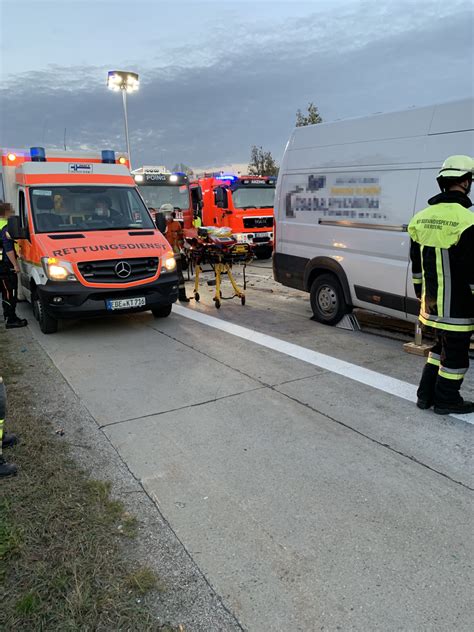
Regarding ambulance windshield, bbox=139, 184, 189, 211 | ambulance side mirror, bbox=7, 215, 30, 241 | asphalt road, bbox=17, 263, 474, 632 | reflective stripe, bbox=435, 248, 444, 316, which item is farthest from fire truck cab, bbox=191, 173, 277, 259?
reflective stripe, bbox=435, 248, 444, 316

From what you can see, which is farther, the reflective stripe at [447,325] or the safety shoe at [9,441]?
the reflective stripe at [447,325]

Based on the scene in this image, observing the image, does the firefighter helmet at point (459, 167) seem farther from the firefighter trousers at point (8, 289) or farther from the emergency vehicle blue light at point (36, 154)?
the emergency vehicle blue light at point (36, 154)

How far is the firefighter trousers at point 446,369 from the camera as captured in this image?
3902mm

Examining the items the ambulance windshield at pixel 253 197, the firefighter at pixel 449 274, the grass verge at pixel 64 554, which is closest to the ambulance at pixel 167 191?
the ambulance windshield at pixel 253 197

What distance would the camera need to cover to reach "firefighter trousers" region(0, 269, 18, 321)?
23.5 feet

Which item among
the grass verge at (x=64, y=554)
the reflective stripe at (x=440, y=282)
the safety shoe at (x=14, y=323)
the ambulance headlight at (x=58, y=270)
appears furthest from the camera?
the safety shoe at (x=14, y=323)

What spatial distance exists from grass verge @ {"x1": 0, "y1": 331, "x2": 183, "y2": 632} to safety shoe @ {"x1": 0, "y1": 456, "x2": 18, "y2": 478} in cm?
6

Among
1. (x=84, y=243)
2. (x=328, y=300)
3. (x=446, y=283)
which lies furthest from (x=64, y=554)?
(x=328, y=300)

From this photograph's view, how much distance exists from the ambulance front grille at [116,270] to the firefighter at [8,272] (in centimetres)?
140

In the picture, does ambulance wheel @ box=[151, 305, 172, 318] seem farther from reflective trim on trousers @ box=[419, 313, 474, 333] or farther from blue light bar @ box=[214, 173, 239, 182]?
blue light bar @ box=[214, 173, 239, 182]

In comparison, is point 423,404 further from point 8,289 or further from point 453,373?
point 8,289

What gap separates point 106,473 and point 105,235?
4.51m

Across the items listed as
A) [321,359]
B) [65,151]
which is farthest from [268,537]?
[65,151]

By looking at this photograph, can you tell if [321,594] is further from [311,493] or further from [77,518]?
[77,518]
